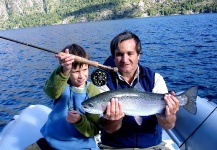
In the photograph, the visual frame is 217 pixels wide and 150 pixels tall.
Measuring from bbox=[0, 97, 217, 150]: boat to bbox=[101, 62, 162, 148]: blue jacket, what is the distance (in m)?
0.77

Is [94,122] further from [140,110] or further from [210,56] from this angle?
[210,56]

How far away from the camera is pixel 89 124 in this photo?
3998 millimetres

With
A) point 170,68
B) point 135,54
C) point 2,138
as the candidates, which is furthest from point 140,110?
point 170,68

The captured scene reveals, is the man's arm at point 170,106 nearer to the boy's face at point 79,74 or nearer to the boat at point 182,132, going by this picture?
the boat at point 182,132

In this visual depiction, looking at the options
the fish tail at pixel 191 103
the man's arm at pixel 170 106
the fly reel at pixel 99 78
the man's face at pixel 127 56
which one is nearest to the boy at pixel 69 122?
the fly reel at pixel 99 78

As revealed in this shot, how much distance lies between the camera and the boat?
459cm

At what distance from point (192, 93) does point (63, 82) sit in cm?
186

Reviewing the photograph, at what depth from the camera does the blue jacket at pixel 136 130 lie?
434cm

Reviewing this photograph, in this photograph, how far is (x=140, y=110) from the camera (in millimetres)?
3848

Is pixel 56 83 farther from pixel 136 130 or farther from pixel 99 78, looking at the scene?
pixel 136 130

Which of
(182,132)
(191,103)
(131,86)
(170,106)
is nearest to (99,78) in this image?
(131,86)

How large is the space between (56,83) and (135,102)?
1.10 m

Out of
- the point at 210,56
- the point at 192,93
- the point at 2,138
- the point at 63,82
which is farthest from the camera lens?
the point at 210,56

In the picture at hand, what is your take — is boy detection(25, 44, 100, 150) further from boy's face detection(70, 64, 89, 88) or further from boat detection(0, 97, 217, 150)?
boat detection(0, 97, 217, 150)
